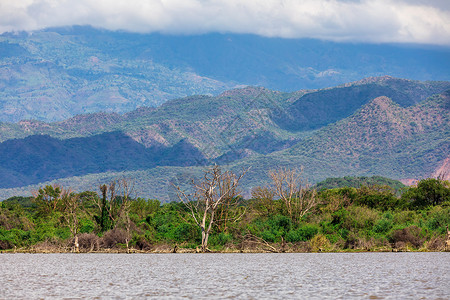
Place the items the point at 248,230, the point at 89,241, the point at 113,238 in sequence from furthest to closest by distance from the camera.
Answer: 1. the point at 89,241
2. the point at 113,238
3. the point at 248,230

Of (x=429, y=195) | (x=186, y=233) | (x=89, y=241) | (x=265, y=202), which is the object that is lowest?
(x=89, y=241)

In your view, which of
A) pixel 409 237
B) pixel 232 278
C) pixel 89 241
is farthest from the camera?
pixel 89 241

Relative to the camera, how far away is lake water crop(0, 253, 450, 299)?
29625 mm

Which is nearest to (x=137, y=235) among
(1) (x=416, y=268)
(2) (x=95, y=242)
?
(2) (x=95, y=242)

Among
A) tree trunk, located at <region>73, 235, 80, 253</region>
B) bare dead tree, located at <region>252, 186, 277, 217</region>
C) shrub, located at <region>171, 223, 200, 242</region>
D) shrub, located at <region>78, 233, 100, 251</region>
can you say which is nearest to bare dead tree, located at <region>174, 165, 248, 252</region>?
shrub, located at <region>171, 223, 200, 242</region>

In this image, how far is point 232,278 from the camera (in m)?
37.5

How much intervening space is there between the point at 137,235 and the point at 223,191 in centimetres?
921

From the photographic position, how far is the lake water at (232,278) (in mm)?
29625

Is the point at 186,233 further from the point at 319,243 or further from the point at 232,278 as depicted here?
the point at 232,278

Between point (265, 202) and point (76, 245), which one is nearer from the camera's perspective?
point (76, 245)

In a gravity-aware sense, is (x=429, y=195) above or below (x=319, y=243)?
above

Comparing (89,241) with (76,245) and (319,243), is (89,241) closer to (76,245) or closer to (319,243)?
(76,245)

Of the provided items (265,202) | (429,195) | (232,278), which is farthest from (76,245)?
(429,195)

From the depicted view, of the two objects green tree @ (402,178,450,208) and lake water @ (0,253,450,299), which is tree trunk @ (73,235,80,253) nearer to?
lake water @ (0,253,450,299)
